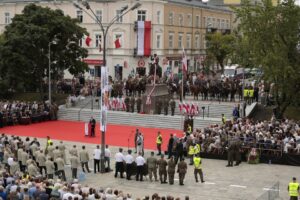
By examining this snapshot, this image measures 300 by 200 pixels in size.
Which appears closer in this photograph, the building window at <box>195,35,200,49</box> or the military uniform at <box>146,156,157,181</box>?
the military uniform at <box>146,156,157,181</box>

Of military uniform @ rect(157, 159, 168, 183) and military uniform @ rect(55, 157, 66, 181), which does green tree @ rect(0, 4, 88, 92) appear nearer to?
military uniform @ rect(55, 157, 66, 181)

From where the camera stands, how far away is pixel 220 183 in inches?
1053

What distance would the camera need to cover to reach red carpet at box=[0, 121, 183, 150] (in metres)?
38.5

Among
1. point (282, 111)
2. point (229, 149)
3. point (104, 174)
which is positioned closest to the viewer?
point (104, 174)

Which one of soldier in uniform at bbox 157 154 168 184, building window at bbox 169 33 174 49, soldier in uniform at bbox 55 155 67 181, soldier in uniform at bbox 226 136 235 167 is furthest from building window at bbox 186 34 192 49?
soldier in uniform at bbox 55 155 67 181

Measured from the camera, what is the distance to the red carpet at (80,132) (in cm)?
3847

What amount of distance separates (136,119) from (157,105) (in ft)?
6.80

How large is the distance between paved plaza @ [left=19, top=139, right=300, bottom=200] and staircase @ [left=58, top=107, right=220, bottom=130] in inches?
506

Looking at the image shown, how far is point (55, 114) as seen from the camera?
48375 mm

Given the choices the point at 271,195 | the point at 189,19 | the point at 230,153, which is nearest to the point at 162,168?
the point at 271,195

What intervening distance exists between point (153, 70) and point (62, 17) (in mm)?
9680

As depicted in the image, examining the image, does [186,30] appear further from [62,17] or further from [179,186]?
[179,186]

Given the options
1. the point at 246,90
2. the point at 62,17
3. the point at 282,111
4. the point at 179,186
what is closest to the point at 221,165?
the point at 179,186

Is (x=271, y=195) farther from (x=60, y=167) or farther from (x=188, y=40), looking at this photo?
(x=188, y=40)
